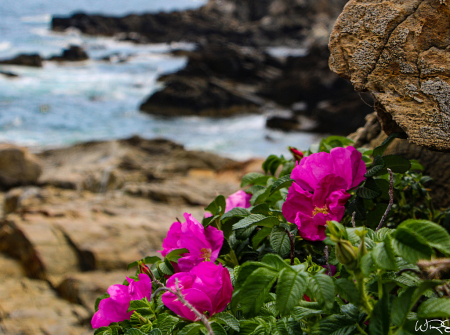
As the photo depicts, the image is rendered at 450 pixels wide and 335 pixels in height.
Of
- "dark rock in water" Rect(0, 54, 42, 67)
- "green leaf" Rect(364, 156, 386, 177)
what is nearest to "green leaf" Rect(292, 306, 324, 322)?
"green leaf" Rect(364, 156, 386, 177)

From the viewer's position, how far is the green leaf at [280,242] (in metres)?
0.93

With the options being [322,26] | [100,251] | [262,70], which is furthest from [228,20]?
[100,251]

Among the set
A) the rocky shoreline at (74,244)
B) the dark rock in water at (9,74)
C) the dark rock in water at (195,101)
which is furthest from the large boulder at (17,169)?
the dark rock in water at (9,74)

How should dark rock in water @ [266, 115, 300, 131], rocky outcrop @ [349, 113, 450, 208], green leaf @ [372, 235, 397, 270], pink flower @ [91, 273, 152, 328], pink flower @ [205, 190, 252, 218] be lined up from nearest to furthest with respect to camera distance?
green leaf @ [372, 235, 397, 270] → pink flower @ [91, 273, 152, 328] → pink flower @ [205, 190, 252, 218] → rocky outcrop @ [349, 113, 450, 208] → dark rock in water @ [266, 115, 300, 131]

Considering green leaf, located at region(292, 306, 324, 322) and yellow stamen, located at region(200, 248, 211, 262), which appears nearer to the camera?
green leaf, located at region(292, 306, 324, 322)

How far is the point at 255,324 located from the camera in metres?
0.78

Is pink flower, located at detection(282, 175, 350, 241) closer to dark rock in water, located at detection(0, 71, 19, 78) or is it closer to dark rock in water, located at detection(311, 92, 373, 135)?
dark rock in water, located at detection(311, 92, 373, 135)

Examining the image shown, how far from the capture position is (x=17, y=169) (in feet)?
20.3

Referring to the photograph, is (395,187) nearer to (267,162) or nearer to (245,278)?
(267,162)

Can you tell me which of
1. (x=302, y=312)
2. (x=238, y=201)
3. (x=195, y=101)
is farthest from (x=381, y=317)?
(x=195, y=101)

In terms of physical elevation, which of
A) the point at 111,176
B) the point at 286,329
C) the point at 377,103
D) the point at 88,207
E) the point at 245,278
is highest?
the point at 377,103

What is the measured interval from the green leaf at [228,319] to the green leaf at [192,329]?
50 millimetres

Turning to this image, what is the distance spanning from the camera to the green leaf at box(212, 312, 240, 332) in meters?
0.76

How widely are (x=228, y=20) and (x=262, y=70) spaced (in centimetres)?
2161
